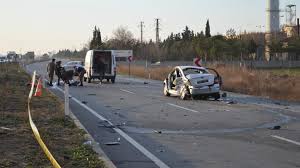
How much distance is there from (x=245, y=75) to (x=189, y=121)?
24.0 metres

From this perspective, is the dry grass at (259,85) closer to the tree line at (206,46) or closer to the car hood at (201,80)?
the car hood at (201,80)

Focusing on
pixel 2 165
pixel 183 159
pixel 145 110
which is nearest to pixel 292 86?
pixel 145 110

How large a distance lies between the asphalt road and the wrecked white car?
200 cm

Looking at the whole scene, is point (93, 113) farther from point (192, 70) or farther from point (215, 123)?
point (192, 70)

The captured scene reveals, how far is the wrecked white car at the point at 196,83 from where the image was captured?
2294cm

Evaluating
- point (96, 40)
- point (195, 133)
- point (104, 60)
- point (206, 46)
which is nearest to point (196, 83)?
point (195, 133)

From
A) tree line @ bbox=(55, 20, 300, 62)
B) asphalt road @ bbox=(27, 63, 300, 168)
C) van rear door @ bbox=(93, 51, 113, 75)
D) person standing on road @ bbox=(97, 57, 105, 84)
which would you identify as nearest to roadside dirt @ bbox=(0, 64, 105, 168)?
asphalt road @ bbox=(27, 63, 300, 168)

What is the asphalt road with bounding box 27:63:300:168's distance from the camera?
9.41 m

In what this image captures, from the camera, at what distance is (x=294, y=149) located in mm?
10422

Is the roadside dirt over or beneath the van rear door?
beneath

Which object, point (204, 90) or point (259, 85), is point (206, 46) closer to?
point (259, 85)

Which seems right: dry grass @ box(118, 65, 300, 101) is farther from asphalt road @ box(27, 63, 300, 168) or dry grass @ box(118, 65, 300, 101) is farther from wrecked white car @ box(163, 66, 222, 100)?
asphalt road @ box(27, 63, 300, 168)

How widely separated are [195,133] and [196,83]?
10157mm

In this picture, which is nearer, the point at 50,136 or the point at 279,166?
the point at 279,166
